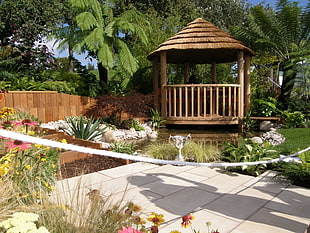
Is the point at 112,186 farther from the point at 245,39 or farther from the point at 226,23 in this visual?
the point at 226,23

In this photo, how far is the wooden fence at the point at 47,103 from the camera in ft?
24.8

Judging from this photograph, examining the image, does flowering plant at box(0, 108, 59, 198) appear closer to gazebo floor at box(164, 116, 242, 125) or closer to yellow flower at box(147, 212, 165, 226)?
yellow flower at box(147, 212, 165, 226)

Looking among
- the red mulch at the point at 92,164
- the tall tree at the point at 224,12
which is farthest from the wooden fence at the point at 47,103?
the tall tree at the point at 224,12

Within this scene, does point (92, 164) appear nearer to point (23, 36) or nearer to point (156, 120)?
point (156, 120)

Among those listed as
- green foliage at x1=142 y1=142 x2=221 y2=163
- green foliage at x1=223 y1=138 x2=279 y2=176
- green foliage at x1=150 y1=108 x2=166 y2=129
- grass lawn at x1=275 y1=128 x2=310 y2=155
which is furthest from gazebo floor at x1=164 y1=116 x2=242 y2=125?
green foliage at x1=223 y1=138 x2=279 y2=176

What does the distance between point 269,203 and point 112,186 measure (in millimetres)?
1774

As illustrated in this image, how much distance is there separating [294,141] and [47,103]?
7025 millimetres

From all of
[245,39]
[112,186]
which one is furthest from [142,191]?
[245,39]

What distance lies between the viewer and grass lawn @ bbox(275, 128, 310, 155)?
4.75 meters

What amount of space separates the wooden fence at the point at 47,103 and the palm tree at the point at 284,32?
6.88 meters

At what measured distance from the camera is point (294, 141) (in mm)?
5641

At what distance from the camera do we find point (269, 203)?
2.67 m

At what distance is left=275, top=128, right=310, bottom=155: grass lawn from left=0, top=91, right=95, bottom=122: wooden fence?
21.1 ft

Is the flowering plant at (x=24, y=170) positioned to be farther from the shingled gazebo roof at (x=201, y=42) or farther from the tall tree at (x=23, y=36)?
the tall tree at (x=23, y=36)
